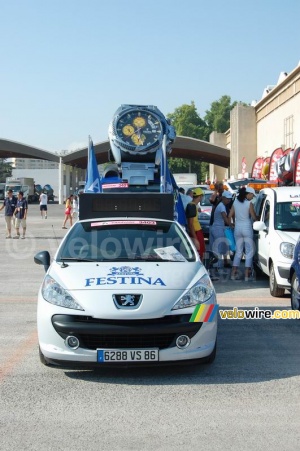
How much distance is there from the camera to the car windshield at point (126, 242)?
7574mm

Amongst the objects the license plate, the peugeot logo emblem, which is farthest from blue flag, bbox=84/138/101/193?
the license plate

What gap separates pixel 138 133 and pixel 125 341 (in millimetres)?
8540

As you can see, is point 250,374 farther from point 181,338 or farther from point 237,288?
point 237,288

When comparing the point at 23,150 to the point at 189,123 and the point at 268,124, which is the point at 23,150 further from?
the point at 189,123

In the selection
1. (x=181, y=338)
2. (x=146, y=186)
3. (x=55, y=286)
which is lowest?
(x=181, y=338)

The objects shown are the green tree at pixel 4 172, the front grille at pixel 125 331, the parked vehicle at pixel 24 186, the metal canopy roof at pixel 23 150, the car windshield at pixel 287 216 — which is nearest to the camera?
the front grille at pixel 125 331

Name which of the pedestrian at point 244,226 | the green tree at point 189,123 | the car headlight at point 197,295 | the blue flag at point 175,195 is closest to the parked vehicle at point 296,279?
the car headlight at point 197,295

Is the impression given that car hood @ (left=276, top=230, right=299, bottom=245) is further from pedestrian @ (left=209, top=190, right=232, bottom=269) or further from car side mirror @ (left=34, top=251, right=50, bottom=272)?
car side mirror @ (left=34, top=251, right=50, bottom=272)

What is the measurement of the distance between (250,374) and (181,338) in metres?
0.80

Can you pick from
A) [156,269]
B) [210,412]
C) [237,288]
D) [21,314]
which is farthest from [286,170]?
[210,412]

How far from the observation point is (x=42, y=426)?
513 centimetres

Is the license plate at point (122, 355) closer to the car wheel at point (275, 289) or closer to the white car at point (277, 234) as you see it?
the white car at point (277, 234)

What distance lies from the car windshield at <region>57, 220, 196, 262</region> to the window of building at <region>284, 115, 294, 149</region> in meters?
31.6

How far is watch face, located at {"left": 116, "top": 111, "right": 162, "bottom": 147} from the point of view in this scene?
562 inches
